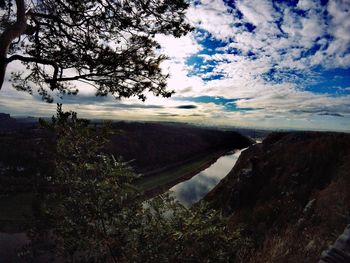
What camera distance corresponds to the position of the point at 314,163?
2119cm

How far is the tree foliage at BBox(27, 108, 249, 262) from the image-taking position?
5.40 metres

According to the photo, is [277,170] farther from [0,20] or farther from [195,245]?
[0,20]

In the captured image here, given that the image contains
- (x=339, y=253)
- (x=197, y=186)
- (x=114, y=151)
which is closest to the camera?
(x=339, y=253)

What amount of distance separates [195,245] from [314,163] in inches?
713

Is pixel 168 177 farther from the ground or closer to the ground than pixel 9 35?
closer to the ground

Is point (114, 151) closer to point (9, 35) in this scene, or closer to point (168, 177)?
point (168, 177)

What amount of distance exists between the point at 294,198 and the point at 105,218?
1621 centimetres

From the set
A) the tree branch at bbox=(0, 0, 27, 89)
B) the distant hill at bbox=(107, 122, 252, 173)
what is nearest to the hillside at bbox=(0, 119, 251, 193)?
the distant hill at bbox=(107, 122, 252, 173)

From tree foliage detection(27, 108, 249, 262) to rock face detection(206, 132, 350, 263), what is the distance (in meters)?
2.24

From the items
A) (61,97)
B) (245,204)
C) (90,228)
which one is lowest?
(245,204)

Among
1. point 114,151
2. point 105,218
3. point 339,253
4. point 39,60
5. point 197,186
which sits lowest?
point 197,186

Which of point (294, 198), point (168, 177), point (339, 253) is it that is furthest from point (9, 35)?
point (168, 177)

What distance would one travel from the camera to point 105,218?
18.1 ft

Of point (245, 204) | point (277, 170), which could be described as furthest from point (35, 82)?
point (277, 170)
